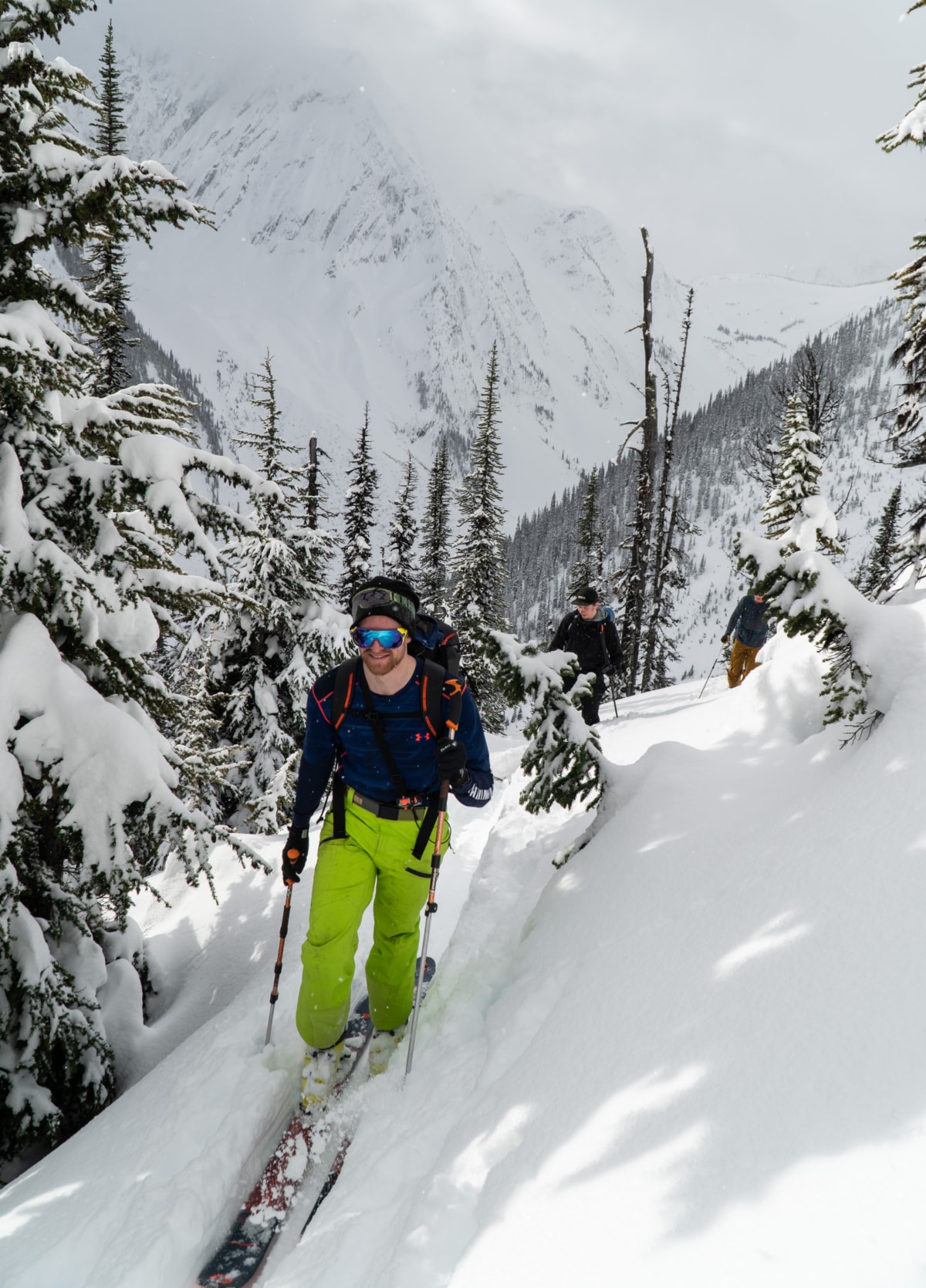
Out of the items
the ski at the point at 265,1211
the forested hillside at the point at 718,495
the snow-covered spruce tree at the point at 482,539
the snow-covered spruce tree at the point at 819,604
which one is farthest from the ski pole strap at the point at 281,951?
the forested hillside at the point at 718,495

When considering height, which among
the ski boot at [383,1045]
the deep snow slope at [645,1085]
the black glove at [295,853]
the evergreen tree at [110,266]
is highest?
the evergreen tree at [110,266]

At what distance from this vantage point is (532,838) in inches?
256

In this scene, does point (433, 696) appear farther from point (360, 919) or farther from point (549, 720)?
point (360, 919)

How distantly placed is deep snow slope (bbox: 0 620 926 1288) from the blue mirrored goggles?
209 centimetres

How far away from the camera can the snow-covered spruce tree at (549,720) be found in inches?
185

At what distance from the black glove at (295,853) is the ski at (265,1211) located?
4.10ft

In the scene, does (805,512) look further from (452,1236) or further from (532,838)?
(452,1236)

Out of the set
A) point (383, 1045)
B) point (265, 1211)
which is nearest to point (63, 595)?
point (383, 1045)

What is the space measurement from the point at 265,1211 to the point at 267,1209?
12 mm

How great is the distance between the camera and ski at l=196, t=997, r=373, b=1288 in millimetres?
2943

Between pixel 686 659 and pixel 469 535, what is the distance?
63740 millimetres

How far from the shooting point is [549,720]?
190 inches

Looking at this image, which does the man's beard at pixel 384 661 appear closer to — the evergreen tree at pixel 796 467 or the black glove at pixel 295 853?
the black glove at pixel 295 853

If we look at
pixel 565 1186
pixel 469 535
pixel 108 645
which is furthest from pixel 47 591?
pixel 469 535
